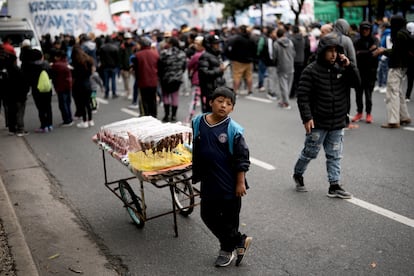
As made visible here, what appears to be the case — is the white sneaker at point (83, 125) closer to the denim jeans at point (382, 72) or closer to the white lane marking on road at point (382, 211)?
the white lane marking on road at point (382, 211)

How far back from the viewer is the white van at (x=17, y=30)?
15.6 m

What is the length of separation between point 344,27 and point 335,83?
316 centimetres

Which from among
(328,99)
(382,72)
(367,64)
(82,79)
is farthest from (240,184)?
(382,72)

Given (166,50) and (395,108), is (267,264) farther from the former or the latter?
(166,50)

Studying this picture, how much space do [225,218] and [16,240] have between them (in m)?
2.13

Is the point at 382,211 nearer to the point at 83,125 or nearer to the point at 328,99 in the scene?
the point at 328,99

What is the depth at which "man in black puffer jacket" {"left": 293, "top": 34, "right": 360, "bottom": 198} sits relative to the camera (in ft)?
18.3

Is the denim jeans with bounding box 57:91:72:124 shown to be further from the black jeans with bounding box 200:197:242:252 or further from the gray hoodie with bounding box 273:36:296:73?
the black jeans with bounding box 200:197:242:252

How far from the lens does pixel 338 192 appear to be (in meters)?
5.81

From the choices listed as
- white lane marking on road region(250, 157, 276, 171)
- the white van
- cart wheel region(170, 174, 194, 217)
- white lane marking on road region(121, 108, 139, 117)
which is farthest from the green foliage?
cart wheel region(170, 174, 194, 217)

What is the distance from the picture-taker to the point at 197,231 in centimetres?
512

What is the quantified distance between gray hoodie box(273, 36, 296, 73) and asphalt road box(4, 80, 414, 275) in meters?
3.53

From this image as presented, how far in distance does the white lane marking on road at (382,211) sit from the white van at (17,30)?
12.5 meters

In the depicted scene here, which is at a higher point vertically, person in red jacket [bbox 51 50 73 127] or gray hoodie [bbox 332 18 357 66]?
gray hoodie [bbox 332 18 357 66]
